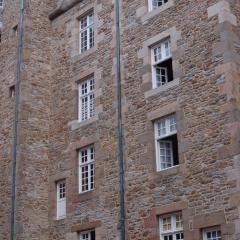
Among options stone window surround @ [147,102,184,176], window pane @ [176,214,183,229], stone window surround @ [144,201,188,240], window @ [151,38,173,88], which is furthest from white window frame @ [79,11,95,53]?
window pane @ [176,214,183,229]

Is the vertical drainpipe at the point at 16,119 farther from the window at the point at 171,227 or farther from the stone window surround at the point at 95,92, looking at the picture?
the window at the point at 171,227

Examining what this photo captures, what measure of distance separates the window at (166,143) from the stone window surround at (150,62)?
2.99ft

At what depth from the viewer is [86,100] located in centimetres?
1870

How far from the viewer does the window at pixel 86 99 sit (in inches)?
725

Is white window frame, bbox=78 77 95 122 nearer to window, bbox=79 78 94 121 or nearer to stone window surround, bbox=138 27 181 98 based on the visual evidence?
window, bbox=79 78 94 121

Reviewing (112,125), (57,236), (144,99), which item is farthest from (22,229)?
(144,99)

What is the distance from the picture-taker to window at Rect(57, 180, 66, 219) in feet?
59.5

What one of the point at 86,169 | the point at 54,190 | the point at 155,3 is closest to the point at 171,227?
the point at 86,169

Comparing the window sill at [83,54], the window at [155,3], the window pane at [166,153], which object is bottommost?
the window pane at [166,153]

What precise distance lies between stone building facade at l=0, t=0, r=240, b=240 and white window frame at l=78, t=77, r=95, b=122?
38mm

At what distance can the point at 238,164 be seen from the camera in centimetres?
1327

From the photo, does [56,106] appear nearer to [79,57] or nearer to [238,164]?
[79,57]

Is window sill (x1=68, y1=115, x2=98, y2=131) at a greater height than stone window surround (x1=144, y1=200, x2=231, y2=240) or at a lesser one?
greater

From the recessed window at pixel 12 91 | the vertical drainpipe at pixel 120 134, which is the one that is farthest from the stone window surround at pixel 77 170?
the recessed window at pixel 12 91
